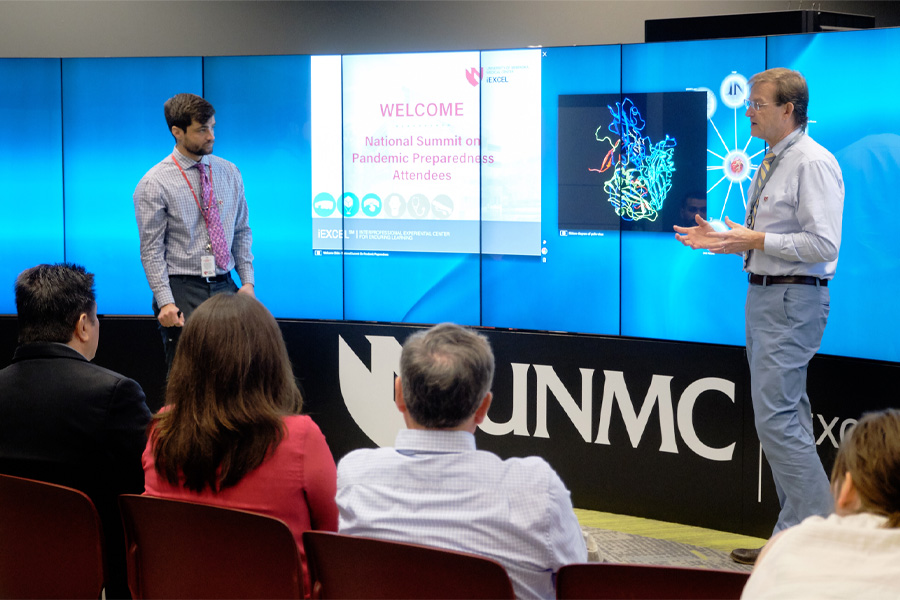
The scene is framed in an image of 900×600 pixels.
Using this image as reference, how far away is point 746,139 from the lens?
13.5ft

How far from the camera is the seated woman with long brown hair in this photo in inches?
79.3

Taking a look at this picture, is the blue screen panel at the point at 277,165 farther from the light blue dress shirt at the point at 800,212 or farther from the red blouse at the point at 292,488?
the red blouse at the point at 292,488

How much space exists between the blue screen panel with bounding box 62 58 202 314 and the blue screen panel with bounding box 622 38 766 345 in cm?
260

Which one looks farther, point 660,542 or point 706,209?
point 706,209

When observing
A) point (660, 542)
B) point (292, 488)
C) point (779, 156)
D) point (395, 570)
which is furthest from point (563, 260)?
point (395, 570)

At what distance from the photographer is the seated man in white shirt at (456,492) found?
1729 mm

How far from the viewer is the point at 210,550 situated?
77.4 inches

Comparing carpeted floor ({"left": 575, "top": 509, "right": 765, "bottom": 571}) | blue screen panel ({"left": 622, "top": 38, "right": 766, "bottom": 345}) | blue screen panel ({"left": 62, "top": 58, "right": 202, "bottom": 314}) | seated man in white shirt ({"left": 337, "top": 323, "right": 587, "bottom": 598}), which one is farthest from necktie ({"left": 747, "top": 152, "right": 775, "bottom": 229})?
blue screen panel ({"left": 62, "top": 58, "right": 202, "bottom": 314})

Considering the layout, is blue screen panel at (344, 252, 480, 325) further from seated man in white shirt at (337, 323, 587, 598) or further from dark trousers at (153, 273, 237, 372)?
seated man in white shirt at (337, 323, 587, 598)

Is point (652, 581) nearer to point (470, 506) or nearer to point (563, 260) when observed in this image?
point (470, 506)

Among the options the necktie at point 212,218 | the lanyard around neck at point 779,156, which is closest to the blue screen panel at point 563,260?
the lanyard around neck at point 779,156

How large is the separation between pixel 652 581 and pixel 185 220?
3272 millimetres

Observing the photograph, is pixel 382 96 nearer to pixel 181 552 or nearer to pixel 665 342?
pixel 665 342

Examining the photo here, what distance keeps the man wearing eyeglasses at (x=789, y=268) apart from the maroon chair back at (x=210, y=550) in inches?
89.5
